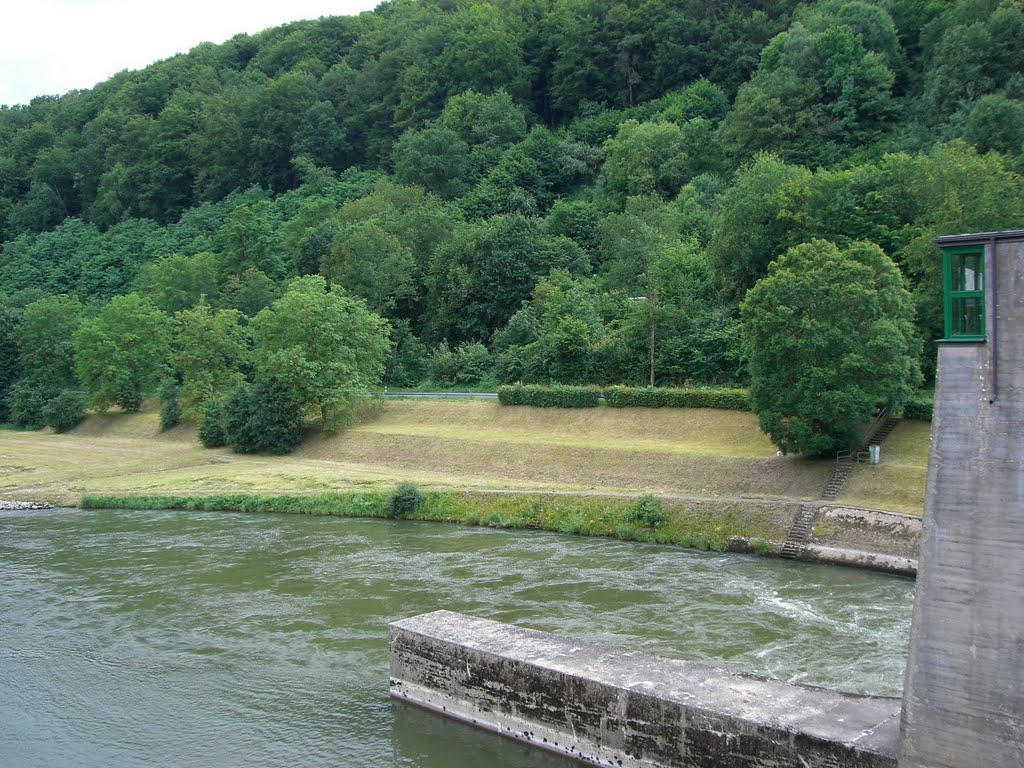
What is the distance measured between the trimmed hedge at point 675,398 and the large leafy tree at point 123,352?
3884 cm

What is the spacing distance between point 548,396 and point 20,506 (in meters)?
28.1

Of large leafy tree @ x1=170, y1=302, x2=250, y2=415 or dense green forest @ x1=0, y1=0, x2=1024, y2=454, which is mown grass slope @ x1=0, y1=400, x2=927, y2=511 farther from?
dense green forest @ x1=0, y1=0, x2=1024, y2=454

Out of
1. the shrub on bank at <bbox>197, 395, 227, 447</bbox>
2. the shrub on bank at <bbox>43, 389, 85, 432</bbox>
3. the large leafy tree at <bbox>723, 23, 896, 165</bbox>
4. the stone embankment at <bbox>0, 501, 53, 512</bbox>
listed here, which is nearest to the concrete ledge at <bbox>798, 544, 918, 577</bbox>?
the stone embankment at <bbox>0, 501, 53, 512</bbox>

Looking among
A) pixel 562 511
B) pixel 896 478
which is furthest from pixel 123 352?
pixel 896 478

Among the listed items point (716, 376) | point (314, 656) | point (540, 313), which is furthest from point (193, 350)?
point (314, 656)

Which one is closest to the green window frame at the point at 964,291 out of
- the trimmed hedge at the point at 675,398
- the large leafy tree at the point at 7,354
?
the trimmed hedge at the point at 675,398

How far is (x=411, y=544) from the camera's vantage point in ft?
120

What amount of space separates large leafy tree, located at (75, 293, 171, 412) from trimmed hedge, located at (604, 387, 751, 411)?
127 ft

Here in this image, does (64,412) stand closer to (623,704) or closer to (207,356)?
(207,356)

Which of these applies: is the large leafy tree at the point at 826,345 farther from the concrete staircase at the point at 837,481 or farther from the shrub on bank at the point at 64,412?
the shrub on bank at the point at 64,412

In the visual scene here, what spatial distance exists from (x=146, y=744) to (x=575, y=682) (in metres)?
8.90

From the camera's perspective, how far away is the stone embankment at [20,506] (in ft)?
152

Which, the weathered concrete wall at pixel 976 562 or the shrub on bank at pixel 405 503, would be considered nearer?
the weathered concrete wall at pixel 976 562

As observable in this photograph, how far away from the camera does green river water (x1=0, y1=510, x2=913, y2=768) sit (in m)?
19.7
